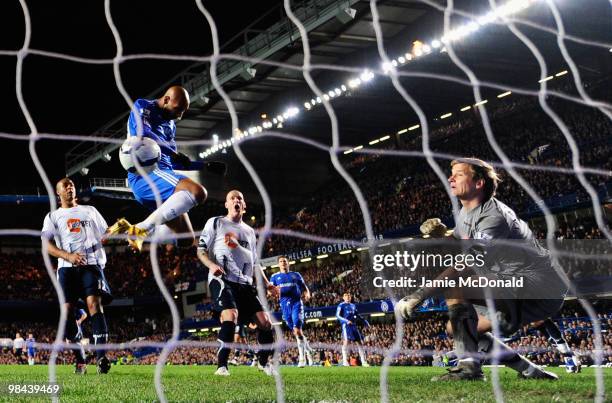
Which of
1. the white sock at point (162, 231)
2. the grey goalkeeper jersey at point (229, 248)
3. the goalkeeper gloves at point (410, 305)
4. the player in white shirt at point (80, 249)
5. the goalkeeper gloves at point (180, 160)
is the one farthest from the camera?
the grey goalkeeper jersey at point (229, 248)

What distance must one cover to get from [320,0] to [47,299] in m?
23.5

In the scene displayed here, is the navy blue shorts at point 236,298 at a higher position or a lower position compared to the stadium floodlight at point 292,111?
lower

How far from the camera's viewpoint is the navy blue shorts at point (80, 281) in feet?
22.0

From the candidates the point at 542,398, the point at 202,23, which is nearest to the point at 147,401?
the point at 542,398

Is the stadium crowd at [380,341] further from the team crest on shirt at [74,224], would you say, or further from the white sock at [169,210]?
the white sock at [169,210]

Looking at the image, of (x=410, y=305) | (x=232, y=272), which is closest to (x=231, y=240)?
(x=232, y=272)

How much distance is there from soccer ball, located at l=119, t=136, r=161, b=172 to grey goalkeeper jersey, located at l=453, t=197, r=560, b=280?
239cm

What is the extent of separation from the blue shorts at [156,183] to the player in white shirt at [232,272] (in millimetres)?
1229

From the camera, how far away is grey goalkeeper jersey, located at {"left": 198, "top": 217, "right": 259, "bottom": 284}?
265 inches

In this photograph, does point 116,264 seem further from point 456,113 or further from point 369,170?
point 456,113

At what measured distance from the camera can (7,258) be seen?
35.8m

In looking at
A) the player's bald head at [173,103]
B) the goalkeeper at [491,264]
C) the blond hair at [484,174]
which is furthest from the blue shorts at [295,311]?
the blond hair at [484,174]

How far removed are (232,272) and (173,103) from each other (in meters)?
2.07

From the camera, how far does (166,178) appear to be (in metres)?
5.27
